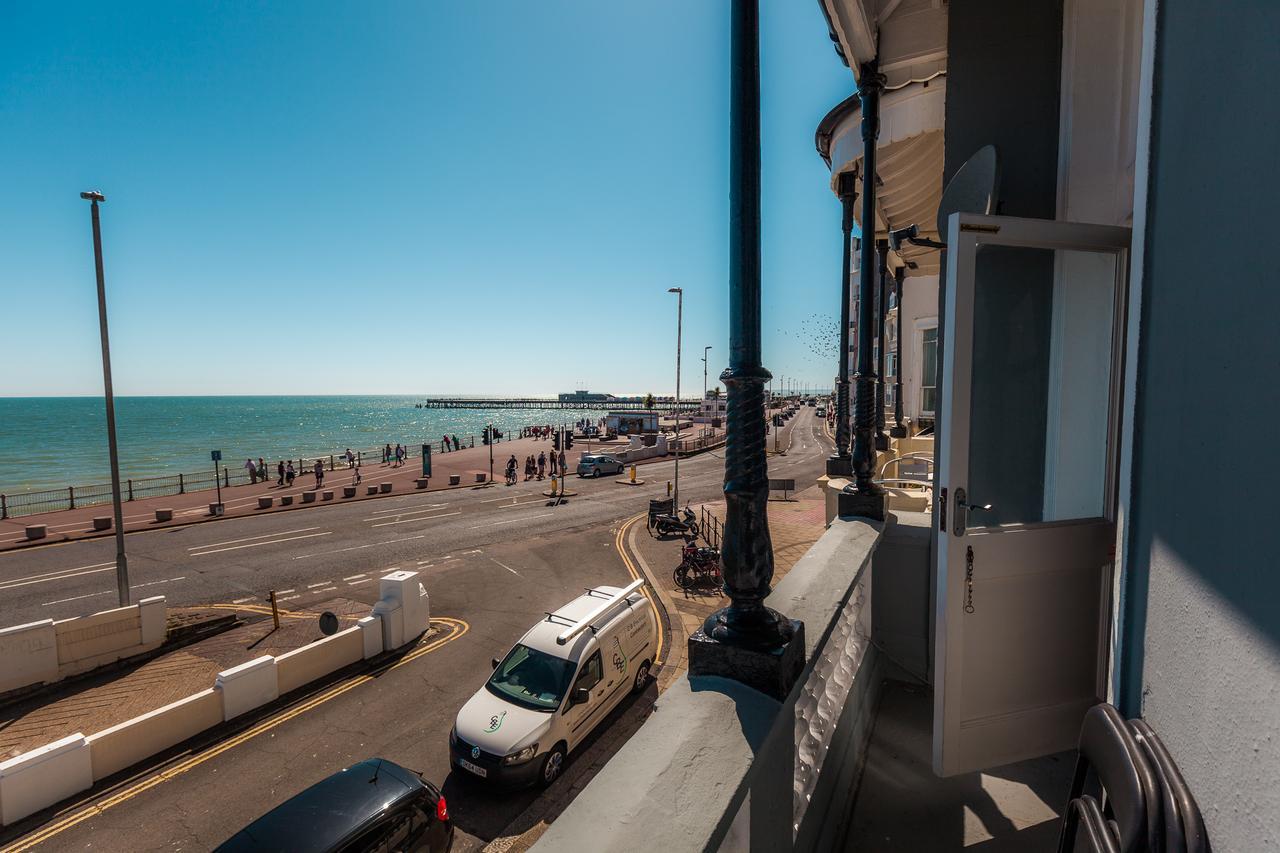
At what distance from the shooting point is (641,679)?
31.3 ft

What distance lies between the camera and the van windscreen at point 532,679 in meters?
7.71

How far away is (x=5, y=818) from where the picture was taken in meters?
6.46

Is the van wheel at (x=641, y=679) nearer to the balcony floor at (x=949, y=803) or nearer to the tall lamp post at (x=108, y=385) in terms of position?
the balcony floor at (x=949, y=803)

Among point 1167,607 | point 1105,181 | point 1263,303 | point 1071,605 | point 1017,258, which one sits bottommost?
point 1071,605

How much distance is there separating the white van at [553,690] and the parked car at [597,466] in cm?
2512

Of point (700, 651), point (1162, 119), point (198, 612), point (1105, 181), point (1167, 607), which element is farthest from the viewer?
point (198, 612)

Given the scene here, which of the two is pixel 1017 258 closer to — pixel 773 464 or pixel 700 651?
pixel 700 651

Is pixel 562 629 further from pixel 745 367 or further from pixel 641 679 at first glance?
pixel 745 367

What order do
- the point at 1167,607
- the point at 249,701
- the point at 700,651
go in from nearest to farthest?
the point at 1167,607, the point at 700,651, the point at 249,701

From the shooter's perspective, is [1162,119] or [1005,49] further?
[1005,49]

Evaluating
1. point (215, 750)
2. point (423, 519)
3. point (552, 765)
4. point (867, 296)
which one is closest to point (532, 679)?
point (552, 765)

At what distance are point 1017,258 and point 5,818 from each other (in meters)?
11.4

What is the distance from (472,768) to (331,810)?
192 cm

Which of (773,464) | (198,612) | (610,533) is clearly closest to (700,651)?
(198,612)
